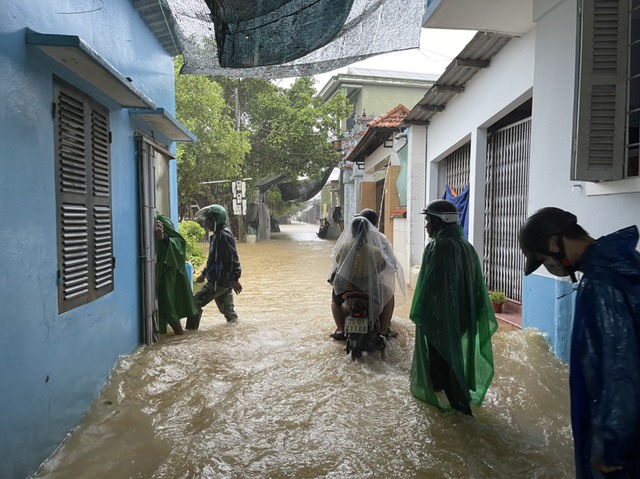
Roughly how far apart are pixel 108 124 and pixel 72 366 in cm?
217

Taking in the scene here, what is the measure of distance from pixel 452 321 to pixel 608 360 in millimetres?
1753

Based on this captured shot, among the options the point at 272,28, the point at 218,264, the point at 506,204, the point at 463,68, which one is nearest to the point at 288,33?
the point at 272,28

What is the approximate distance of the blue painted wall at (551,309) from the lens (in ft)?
13.5

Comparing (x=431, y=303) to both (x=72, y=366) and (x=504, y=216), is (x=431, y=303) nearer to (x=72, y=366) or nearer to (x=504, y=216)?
(x=72, y=366)

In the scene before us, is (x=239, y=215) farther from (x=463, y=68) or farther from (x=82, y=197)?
(x=82, y=197)

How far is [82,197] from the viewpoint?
3459 mm

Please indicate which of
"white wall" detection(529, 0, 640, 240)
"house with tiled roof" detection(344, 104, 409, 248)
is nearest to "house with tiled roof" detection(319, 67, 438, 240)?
"house with tiled roof" detection(344, 104, 409, 248)

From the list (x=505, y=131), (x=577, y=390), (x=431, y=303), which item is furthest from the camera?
(x=505, y=131)

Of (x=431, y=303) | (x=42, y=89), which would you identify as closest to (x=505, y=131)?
(x=431, y=303)

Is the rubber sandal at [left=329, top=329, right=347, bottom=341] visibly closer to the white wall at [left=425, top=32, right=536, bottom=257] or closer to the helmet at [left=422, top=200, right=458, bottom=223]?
the helmet at [left=422, top=200, right=458, bottom=223]

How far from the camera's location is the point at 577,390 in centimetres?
182

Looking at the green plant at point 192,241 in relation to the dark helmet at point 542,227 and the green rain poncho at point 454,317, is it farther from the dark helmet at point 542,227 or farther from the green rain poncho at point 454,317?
the dark helmet at point 542,227

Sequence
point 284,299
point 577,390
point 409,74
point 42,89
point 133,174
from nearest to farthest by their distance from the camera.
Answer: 1. point 577,390
2. point 42,89
3. point 133,174
4. point 284,299
5. point 409,74

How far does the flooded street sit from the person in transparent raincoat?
28.9 inches
